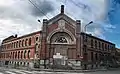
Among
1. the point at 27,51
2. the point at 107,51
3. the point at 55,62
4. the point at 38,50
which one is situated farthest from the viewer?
the point at 107,51

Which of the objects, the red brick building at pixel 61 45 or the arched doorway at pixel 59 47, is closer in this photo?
the red brick building at pixel 61 45

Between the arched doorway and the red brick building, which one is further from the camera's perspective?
the arched doorway

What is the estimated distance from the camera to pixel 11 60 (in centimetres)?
5247

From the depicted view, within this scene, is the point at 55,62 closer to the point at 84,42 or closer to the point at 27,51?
the point at 84,42

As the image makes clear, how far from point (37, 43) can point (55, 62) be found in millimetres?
6744

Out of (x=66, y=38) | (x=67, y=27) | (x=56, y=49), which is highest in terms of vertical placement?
(x=67, y=27)

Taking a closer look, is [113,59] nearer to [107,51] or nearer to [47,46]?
[107,51]

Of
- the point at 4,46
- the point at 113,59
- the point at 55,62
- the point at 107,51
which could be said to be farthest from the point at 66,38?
the point at 4,46

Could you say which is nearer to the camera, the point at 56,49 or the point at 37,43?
the point at 56,49

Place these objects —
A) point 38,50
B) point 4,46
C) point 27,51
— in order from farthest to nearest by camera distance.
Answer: point 4,46
point 27,51
point 38,50

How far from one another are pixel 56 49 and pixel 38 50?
4259 mm

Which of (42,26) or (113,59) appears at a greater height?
(42,26)

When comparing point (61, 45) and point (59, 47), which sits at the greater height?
point (61, 45)

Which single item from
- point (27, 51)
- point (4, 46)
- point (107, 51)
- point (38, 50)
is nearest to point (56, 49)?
point (38, 50)
